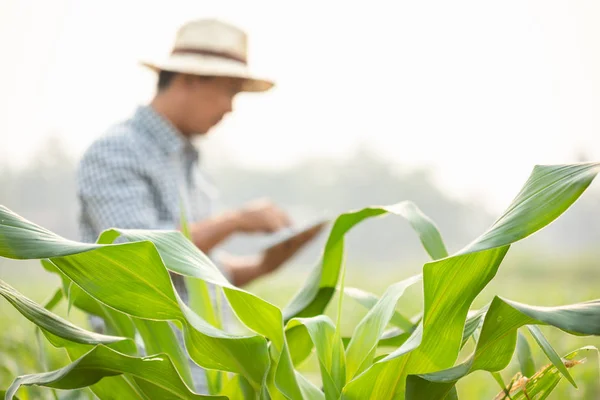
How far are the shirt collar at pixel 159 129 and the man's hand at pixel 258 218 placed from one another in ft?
0.57

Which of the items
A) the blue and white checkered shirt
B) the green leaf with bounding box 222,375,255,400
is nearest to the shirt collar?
the blue and white checkered shirt

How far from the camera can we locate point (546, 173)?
316 millimetres

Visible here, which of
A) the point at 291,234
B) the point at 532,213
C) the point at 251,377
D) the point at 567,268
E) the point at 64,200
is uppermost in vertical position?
the point at 532,213

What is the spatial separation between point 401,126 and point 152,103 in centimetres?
646

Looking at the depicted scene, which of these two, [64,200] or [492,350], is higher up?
[492,350]

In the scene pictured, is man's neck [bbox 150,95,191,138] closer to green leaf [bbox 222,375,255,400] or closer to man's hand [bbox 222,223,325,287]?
man's hand [bbox 222,223,325,287]

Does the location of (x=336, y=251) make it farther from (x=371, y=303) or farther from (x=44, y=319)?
(x=44, y=319)

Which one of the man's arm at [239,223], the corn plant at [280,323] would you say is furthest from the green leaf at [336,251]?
the man's arm at [239,223]

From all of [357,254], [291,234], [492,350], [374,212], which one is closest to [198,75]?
[291,234]

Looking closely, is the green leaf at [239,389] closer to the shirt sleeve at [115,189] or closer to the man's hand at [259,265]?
the shirt sleeve at [115,189]

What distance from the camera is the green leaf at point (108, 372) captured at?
0.33 m

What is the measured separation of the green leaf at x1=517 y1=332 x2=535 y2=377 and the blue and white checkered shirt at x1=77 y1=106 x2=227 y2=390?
73cm

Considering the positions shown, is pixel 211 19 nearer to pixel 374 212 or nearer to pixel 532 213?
pixel 374 212

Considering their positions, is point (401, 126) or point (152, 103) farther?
point (401, 126)
